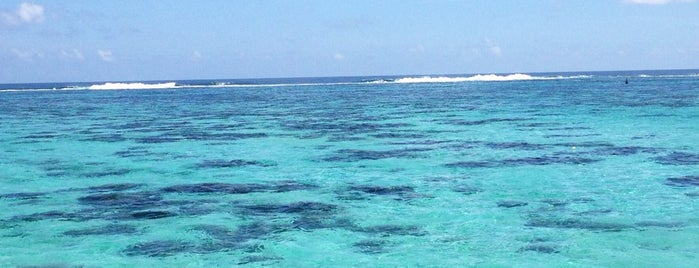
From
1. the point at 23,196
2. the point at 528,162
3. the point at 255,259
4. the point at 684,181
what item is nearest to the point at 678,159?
the point at 684,181

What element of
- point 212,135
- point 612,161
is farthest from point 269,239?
point 212,135

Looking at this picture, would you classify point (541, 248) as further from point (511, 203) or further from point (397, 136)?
point (397, 136)

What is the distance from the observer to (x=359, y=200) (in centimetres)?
1481

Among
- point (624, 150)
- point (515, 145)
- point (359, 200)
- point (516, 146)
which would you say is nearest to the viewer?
point (359, 200)

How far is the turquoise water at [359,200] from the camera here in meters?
11.0

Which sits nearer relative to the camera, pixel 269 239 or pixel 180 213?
pixel 269 239

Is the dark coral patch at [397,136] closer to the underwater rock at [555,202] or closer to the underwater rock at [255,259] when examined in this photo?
the underwater rock at [555,202]

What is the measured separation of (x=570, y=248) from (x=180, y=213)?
7.08 m

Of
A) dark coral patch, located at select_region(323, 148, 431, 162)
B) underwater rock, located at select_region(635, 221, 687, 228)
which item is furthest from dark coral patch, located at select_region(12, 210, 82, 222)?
underwater rock, located at select_region(635, 221, 687, 228)

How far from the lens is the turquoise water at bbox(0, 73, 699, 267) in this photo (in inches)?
434

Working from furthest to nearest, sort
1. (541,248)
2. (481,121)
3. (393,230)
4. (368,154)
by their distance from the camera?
(481,121)
(368,154)
(393,230)
(541,248)

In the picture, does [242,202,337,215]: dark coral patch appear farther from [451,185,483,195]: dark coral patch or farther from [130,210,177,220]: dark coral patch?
[451,185,483,195]: dark coral patch

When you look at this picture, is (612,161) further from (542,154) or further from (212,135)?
(212,135)

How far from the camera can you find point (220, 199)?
49.5 ft
